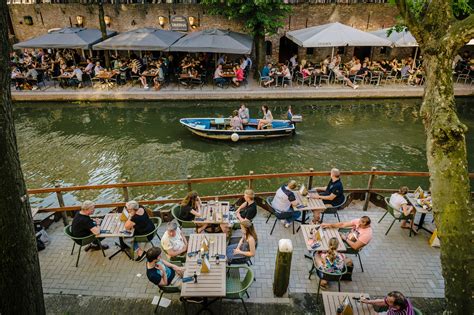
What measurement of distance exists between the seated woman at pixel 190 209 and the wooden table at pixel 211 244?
2.41 feet

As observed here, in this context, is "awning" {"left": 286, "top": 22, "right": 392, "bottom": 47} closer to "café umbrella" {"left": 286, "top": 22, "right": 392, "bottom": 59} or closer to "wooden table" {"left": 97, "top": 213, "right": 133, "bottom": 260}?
"café umbrella" {"left": 286, "top": 22, "right": 392, "bottom": 59}

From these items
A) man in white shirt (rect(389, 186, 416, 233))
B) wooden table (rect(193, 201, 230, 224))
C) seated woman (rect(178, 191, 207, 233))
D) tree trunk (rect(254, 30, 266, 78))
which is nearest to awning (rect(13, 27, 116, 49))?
tree trunk (rect(254, 30, 266, 78))

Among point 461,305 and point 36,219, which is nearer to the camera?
point 461,305

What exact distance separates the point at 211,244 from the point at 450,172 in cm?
388

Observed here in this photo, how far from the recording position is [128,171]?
38.9 ft

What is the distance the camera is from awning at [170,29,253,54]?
16906 mm

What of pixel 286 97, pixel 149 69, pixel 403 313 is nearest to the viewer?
pixel 403 313

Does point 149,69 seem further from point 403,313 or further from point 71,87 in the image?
point 403,313

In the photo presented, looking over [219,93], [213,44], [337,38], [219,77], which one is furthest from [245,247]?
[337,38]

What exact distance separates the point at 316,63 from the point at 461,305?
63.0 feet

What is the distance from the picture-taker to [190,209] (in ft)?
23.5

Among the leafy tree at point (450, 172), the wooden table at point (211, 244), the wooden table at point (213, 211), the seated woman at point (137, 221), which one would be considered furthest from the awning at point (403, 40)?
the seated woman at point (137, 221)

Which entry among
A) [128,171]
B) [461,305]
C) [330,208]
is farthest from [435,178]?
[128,171]

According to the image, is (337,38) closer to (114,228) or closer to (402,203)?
(402,203)
